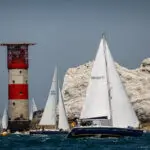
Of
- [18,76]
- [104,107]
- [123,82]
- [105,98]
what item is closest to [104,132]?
[104,107]

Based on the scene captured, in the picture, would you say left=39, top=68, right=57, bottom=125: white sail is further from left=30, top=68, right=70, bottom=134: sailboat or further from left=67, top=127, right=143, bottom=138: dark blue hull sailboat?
left=67, top=127, right=143, bottom=138: dark blue hull sailboat

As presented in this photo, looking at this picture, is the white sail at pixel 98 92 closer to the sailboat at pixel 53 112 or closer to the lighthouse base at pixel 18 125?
the sailboat at pixel 53 112

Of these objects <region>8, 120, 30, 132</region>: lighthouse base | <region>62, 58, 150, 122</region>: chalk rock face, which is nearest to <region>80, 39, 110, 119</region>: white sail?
<region>8, 120, 30, 132</region>: lighthouse base

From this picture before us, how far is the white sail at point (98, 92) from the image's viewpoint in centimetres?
7938

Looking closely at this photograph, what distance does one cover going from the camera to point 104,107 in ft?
261

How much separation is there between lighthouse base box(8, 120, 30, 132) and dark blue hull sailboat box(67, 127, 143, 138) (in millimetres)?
42468

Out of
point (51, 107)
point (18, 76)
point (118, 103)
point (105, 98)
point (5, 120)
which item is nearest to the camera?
point (105, 98)

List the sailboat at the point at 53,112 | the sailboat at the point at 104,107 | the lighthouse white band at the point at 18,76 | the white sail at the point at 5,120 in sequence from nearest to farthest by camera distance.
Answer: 1. the sailboat at the point at 104,107
2. the sailboat at the point at 53,112
3. the lighthouse white band at the point at 18,76
4. the white sail at the point at 5,120

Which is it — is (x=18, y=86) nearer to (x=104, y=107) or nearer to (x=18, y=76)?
(x=18, y=76)

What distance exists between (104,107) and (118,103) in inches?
55.3

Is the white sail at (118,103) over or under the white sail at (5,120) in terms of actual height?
under

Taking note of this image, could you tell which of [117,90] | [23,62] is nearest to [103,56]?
[117,90]

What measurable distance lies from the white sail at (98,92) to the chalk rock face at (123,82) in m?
77.2

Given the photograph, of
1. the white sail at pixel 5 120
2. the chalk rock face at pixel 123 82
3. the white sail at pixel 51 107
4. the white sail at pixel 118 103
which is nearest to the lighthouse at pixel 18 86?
the white sail at pixel 5 120
